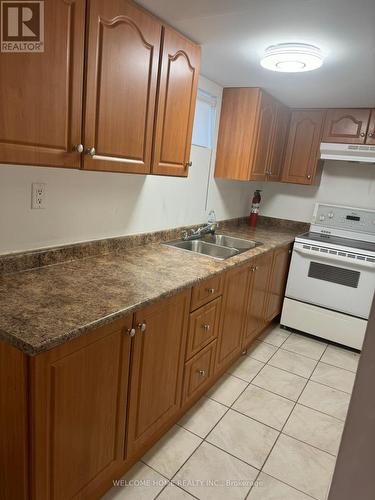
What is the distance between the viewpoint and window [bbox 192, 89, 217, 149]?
8.59 feet

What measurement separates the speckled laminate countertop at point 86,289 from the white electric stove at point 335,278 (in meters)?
1.16

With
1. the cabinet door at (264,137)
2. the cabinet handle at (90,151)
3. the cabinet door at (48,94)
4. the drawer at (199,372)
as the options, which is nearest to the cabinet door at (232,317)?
the drawer at (199,372)

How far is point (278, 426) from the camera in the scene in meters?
2.06

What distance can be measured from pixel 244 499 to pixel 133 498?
0.50 metres

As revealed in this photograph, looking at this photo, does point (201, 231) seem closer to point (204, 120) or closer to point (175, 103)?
point (204, 120)

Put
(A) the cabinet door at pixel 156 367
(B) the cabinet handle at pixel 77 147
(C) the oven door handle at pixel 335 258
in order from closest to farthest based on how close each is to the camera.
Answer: (B) the cabinet handle at pixel 77 147 → (A) the cabinet door at pixel 156 367 → (C) the oven door handle at pixel 335 258

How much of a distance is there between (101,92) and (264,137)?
1.85 meters

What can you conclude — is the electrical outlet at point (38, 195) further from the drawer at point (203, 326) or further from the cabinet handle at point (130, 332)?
the drawer at point (203, 326)

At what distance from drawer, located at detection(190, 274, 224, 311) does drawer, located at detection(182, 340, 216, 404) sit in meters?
0.32

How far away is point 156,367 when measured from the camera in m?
1.60

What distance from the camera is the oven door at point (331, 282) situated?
9.47 feet

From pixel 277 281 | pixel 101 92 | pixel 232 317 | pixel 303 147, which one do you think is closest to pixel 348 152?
pixel 303 147

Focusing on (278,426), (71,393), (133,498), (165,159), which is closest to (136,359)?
(71,393)

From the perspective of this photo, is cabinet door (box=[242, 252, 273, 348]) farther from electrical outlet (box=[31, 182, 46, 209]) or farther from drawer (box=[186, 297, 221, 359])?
electrical outlet (box=[31, 182, 46, 209])
